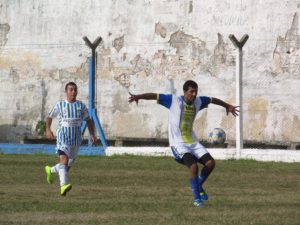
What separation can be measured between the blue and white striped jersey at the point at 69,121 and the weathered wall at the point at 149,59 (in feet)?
38.8

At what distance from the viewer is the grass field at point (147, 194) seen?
12.6 meters

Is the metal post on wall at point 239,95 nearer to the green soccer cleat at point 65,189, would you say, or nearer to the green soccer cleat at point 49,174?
the green soccer cleat at point 49,174

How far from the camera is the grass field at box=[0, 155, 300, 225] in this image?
12570 mm

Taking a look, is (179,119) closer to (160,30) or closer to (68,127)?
(68,127)

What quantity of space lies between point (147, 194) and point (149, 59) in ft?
49.5

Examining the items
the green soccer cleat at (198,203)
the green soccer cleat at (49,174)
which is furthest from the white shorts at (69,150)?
the green soccer cleat at (198,203)

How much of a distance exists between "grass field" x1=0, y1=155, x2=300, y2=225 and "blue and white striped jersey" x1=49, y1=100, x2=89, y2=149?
797mm

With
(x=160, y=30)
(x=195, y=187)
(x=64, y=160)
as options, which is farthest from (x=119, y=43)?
(x=195, y=187)

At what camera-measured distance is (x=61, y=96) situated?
3225cm

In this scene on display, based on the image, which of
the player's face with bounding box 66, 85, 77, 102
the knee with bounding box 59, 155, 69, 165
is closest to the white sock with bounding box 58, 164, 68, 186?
the knee with bounding box 59, 155, 69, 165

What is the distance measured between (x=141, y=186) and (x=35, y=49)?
15.8 meters

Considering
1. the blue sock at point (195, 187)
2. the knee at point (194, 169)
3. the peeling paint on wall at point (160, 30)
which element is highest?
the peeling paint on wall at point (160, 30)

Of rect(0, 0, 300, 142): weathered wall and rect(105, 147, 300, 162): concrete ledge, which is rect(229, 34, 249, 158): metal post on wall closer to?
rect(105, 147, 300, 162): concrete ledge

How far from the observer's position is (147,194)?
631 inches
